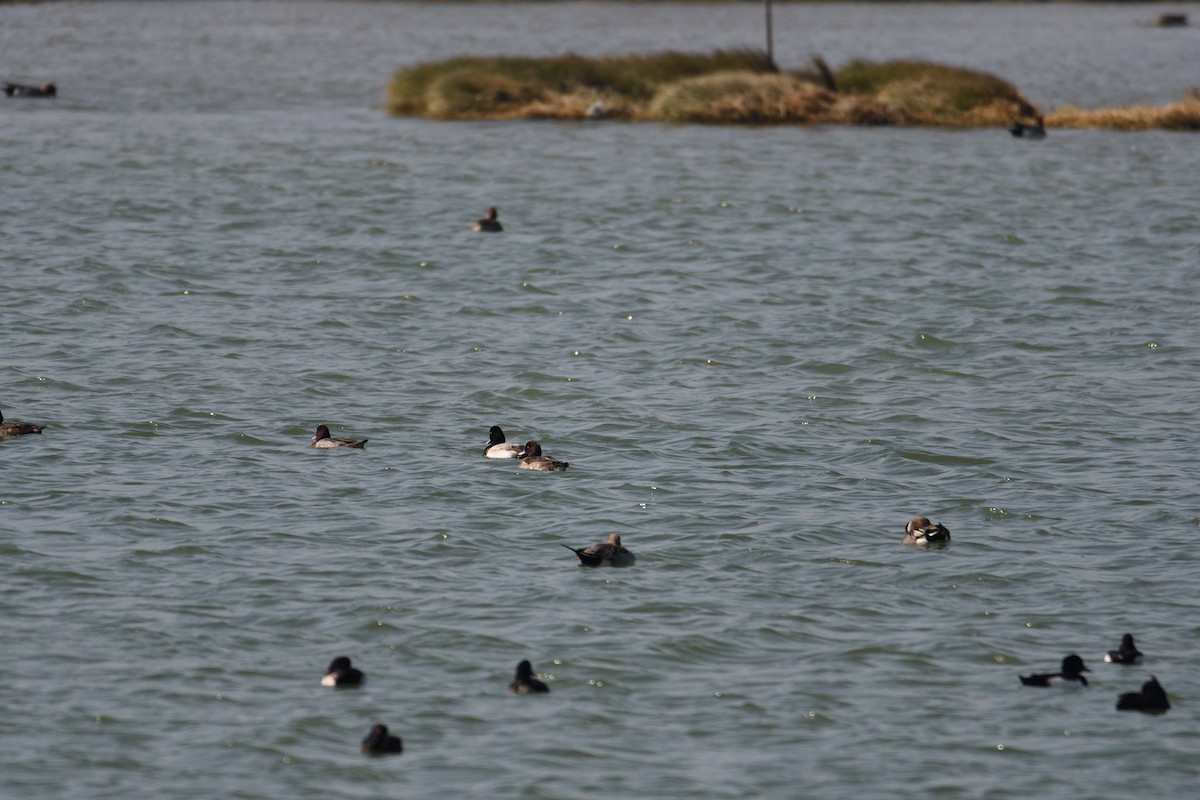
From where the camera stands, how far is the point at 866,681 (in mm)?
16094

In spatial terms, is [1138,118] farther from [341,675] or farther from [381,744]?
[381,744]

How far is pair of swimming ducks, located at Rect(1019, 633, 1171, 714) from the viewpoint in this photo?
15320mm

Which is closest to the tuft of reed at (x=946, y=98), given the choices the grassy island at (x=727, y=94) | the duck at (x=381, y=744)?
the grassy island at (x=727, y=94)

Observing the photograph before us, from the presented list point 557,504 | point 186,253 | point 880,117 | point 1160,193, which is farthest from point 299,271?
point 880,117

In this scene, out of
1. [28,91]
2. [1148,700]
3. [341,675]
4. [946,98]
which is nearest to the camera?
[1148,700]

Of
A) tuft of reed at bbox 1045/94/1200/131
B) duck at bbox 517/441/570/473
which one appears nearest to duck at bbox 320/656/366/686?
duck at bbox 517/441/570/473

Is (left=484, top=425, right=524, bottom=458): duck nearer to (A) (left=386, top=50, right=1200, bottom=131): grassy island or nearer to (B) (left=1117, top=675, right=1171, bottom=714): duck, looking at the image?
(B) (left=1117, top=675, right=1171, bottom=714): duck

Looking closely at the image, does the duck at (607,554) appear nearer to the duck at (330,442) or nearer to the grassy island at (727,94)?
Result: the duck at (330,442)

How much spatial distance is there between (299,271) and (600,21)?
80.6 m

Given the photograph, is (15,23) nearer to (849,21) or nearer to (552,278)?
(849,21)

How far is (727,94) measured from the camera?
56.7 m

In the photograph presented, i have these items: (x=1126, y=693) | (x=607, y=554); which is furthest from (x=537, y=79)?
(x=1126, y=693)

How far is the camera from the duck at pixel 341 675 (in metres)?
15.5

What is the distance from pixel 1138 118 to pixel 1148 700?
4288 cm
